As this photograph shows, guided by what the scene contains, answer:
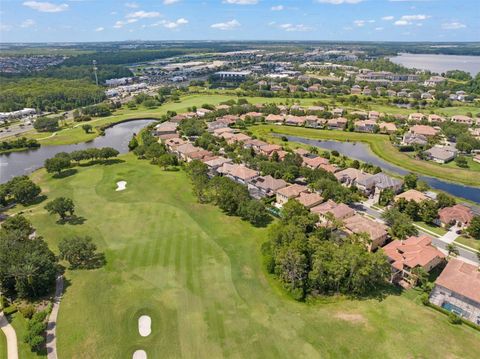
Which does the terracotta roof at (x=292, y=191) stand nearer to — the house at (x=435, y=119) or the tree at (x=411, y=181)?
the tree at (x=411, y=181)

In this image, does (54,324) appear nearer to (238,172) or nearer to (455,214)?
(238,172)

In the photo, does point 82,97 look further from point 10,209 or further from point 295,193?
point 295,193

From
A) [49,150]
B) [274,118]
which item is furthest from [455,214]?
[49,150]

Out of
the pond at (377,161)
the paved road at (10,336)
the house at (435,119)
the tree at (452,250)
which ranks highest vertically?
the house at (435,119)

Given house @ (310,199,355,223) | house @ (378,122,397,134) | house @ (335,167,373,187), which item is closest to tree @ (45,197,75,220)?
house @ (310,199,355,223)

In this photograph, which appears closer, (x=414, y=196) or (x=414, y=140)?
(x=414, y=196)

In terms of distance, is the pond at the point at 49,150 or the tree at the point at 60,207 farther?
the pond at the point at 49,150

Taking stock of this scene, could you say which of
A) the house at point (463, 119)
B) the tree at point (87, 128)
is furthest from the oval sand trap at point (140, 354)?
the house at point (463, 119)
